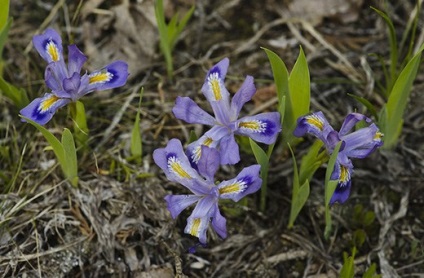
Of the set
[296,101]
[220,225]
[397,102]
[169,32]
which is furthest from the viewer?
[169,32]

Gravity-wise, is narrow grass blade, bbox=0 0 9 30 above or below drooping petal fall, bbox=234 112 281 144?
above

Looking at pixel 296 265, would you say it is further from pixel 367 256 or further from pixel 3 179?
pixel 3 179

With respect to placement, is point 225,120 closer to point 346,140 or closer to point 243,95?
point 243,95

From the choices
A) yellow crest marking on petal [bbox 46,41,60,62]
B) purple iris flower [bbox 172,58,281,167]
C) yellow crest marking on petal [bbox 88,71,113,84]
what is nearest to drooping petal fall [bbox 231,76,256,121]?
purple iris flower [bbox 172,58,281,167]

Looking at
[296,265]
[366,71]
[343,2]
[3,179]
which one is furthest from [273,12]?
[3,179]

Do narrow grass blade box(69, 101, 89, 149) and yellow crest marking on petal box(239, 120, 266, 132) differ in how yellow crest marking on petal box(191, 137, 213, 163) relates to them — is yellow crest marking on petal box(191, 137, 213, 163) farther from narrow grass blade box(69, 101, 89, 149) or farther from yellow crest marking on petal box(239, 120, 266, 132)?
narrow grass blade box(69, 101, 89, 149)

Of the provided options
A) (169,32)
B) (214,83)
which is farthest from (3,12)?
(214,83)
